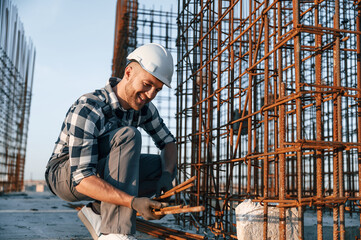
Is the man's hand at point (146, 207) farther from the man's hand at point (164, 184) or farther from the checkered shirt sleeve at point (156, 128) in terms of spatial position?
the checkered shirt sleeve at point (156, 128)

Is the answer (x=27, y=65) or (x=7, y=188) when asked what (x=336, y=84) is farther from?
(x=27, y=65)

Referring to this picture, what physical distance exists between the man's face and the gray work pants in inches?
11.8

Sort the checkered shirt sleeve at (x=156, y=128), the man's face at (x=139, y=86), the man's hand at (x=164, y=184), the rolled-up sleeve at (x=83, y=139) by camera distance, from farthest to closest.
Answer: the checkered shirt sleeve at (x=156, y=128)
the man's hand at (x=164, y=184)
the man's face at (x=139, y=86)
the rolled-up sleeve at (x=83, y=139)

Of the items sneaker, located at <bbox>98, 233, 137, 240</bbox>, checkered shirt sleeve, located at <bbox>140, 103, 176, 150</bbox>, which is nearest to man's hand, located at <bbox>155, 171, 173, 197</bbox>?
checkered shirt sleeve, located at <bbox>140, 103, 176, 150</bbox>

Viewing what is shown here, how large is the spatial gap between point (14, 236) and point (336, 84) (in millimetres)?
3149

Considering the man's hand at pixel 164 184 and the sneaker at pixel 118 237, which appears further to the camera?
the man's hand at pixel 164 184

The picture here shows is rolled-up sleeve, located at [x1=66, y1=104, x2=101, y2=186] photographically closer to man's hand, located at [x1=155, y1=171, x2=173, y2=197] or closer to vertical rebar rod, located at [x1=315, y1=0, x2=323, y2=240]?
man's hand, located at [x1=155, y1=171, x2=173, y2=197]

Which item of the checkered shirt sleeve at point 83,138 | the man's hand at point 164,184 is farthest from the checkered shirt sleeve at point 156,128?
the checkered shirt sleeve at point 83,138

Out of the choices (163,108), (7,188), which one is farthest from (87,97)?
(7,188)

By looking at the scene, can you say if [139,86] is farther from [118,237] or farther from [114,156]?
[118,237]

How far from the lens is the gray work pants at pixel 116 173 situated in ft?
Answer: 7.09

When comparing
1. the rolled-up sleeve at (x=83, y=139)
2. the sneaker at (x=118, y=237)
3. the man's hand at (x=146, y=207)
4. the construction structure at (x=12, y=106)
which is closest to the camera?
the man's hand at (x=146, y=207)

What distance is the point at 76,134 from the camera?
2.34m

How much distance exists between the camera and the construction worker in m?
2.16
